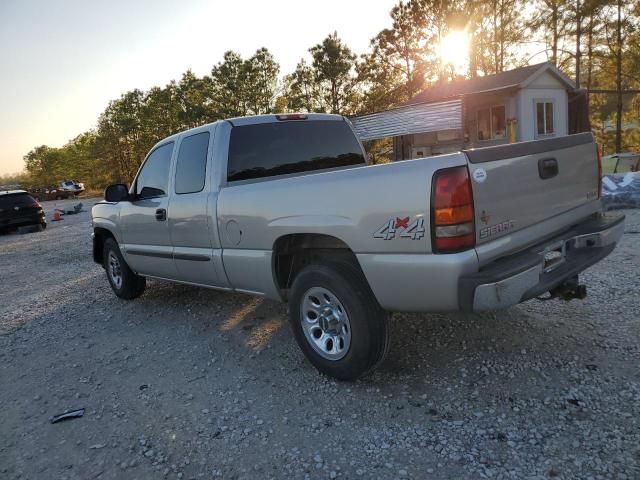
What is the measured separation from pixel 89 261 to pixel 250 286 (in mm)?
6902

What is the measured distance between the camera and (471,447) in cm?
256

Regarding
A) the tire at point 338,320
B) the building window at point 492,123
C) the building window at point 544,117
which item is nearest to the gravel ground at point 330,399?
the tire at point 338,320

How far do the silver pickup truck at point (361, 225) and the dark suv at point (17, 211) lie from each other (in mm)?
14545

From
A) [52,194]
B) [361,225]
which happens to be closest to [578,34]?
[361,225]

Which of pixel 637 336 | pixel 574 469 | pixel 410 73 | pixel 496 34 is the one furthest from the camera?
pixel 410 73

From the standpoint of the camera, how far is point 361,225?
293 cm

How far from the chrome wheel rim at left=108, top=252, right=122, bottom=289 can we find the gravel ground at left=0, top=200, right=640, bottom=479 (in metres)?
1.03

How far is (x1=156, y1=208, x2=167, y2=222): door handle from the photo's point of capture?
4742 mm

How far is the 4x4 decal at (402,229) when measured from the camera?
269cm

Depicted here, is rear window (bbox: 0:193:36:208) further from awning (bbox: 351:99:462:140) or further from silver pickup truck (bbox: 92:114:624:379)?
silver pickup truck (bbox: 92:114:624:379)

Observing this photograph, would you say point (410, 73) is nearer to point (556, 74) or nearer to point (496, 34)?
point (496, 34)

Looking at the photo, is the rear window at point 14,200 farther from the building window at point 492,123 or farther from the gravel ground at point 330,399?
the building window at point 492,123

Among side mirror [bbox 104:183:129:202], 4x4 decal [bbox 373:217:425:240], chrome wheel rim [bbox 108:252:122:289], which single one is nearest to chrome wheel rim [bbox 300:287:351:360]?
4x4 decal [bbox 373:217:425:240]

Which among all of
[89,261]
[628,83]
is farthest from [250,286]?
[628,83]
